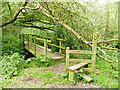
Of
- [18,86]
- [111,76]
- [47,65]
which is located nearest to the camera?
[18,86]

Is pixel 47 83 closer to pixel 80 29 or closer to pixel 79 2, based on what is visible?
pixel 80 29

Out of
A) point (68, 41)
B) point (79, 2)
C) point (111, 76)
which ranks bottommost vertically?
point (111, 76)

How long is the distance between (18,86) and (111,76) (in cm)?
348

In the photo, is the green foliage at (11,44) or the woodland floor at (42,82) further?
the green foliage at (11,44)

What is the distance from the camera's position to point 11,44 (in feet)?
25.4

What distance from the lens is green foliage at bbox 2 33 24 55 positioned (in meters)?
7.40

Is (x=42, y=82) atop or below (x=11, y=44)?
below

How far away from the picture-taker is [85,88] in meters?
2.67

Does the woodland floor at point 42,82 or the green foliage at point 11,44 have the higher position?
the green foliage at point 11,44

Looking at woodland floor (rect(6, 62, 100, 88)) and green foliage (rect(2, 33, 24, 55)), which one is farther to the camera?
green foliage (rect(2, 33, 24, 55))

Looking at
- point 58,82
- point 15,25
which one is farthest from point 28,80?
point 15,25

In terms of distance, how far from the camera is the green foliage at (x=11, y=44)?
740 cm

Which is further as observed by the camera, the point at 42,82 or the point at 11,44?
the point at 11,44

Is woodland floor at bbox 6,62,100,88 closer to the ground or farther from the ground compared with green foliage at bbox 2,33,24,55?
closer to the ground
